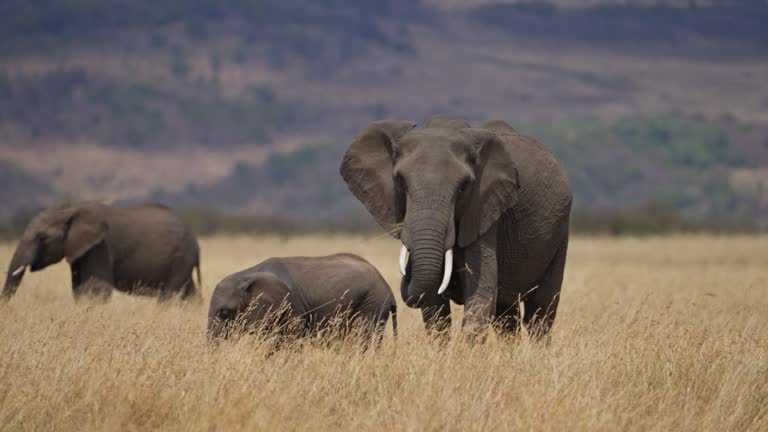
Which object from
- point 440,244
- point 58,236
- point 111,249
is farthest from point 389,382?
point 111,249

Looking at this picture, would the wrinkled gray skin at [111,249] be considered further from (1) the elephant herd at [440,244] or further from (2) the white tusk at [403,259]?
(2) the white tusk at [403,259]

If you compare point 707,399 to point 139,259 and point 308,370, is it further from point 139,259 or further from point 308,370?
point 139,259

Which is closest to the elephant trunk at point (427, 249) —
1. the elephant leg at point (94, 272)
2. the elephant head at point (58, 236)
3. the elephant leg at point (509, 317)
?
the elephant leg at point (509, 317)

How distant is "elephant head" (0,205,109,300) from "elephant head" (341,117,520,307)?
777 centimetres

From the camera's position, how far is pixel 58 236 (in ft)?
55.9

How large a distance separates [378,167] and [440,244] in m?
1.10

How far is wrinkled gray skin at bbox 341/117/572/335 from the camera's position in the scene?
9141 millimetres

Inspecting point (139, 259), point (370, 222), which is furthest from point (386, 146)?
point (370, 222)

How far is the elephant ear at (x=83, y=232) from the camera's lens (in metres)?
17.1

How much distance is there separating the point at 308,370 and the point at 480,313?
133cm

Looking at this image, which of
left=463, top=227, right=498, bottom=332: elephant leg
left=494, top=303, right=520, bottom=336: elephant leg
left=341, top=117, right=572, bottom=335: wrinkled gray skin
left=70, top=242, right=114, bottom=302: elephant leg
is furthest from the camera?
left=70, top=242, right=114, bottom=302: elephant leg

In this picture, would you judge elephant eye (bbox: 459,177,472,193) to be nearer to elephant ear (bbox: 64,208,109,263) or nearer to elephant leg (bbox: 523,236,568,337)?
elephant leg (bbox: 523,236,568,337)

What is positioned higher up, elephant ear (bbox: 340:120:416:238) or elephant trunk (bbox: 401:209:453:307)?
elephant ear (bbox: 340:120:416:238)

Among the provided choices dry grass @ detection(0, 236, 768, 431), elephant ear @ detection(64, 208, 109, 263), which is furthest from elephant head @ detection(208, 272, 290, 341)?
elephant ear @ detection(64, 208, 109, 263)
